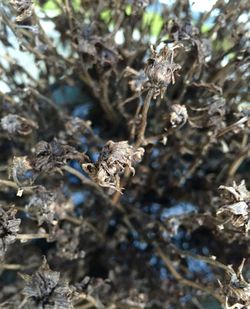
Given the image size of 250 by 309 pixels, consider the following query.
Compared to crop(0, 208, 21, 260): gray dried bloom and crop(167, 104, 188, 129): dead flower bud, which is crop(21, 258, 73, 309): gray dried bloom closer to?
crop(0, 208, 21, 260): gray dried bloom

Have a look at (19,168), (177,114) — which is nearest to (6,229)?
(19,168)

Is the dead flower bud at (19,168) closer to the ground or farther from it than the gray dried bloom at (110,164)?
farther from it

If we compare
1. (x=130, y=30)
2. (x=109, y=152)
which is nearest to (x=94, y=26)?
(x=130, y=30)

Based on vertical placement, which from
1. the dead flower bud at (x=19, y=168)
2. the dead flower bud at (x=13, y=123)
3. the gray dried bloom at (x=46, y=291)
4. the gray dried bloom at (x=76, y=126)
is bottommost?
the gray dried bloom at (x=46, y=291)

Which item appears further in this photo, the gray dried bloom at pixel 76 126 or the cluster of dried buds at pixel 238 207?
the gray dried bloom at pixel 76 126

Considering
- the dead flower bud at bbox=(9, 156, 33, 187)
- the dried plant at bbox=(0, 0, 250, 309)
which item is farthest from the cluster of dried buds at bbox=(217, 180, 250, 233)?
the dead flower bud at bbox=(9, 156, 33, 187)

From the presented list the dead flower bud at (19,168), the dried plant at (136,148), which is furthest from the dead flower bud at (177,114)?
the dead flower bud at (19,168)

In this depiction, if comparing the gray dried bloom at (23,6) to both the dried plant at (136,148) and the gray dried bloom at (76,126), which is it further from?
the gray dried bloom at (76,126)

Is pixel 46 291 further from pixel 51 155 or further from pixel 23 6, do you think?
pixel 23 6
